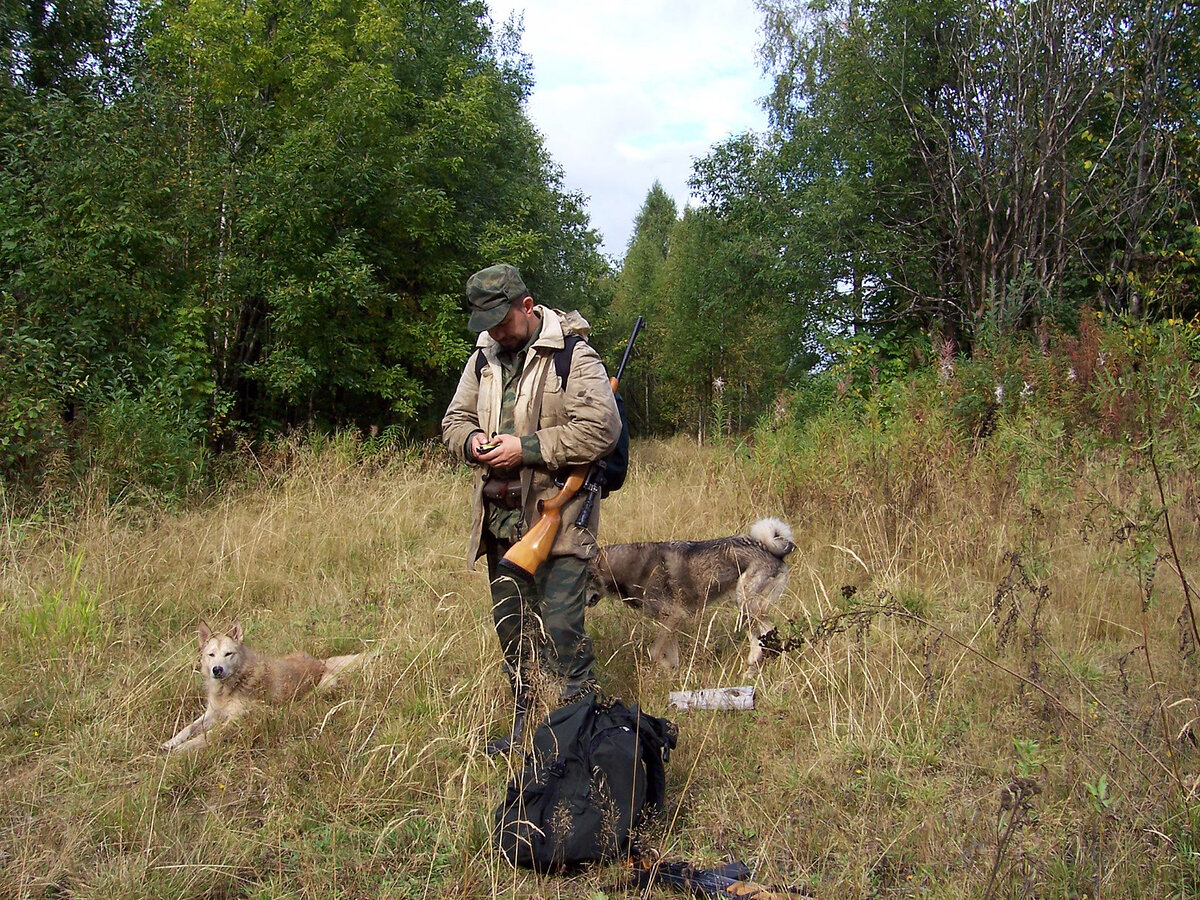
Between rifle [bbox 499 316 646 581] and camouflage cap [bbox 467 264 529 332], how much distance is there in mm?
585

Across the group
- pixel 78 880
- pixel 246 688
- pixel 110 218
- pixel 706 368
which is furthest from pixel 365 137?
pixel 706 368

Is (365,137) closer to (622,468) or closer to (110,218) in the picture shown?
(110,218)

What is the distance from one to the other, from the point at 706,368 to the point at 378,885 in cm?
2573

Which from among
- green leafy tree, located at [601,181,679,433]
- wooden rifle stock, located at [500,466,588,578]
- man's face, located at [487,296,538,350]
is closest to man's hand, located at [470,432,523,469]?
wooden rifle stock, located at [500,466,588,578]

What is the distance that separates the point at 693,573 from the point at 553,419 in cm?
198

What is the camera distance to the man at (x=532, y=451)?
352 cm

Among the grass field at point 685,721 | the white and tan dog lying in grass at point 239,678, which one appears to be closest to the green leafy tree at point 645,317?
the grass field at point 685,721

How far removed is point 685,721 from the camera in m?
3.83

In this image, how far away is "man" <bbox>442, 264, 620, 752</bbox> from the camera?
3.52 metres

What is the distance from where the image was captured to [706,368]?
2773 centimetres

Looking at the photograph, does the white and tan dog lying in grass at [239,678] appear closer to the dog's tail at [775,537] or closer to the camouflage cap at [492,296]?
the camouflage cap at [492,296]

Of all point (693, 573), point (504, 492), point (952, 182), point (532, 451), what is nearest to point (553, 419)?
point (532, 451)

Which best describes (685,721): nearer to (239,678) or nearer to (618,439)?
(618,439)

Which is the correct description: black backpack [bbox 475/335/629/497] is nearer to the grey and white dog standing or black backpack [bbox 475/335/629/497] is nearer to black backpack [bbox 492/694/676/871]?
black backpack [bbox 492/694/676/871]
